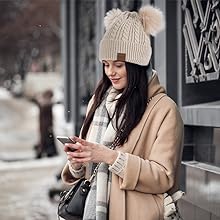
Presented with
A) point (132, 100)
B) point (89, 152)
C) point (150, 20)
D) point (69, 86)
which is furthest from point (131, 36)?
point (69, 86)

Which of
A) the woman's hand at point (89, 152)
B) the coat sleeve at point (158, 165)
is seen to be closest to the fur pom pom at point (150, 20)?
the coat sleeve at point (158, 165)

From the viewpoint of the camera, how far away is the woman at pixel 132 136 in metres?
2.37

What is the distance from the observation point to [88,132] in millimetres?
2648

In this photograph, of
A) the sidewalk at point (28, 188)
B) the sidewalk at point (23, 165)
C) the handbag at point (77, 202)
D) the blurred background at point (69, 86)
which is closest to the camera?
the handbag at point (77, 202)

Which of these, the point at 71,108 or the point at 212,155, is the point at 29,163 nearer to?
the point at 71,108

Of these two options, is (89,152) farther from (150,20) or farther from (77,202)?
(150,20)

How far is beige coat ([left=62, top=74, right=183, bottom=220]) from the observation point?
7.77ft

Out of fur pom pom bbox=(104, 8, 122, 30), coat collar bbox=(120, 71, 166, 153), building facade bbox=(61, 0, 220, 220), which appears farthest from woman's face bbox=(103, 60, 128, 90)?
building facade bbox=(61, 0, 220, 220)

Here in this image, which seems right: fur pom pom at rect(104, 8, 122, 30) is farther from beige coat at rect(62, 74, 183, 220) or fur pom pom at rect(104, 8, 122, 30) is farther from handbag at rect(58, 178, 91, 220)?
handbag at rect(58, 178, 91, 220)

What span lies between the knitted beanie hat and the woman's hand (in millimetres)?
421

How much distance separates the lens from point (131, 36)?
2520 millimetres

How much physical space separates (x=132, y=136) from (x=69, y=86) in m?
8.73

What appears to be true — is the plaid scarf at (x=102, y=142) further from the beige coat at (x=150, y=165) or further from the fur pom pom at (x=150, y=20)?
the fur pom pom at (x=150, y=20)

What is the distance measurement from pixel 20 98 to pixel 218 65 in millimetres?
10259
